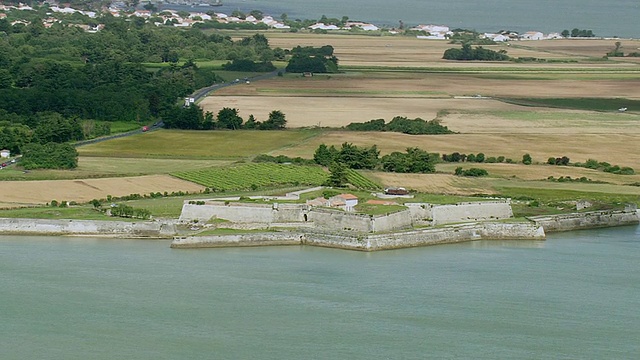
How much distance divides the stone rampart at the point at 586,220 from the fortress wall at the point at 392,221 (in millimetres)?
3396

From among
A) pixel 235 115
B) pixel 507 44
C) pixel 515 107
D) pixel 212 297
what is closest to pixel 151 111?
pixel 235 115

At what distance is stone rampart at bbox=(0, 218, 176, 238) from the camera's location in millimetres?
31516

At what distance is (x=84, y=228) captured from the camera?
3169 centimetres

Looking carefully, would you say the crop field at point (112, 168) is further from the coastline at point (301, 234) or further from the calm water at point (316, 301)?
the calm water at point (316, 301)

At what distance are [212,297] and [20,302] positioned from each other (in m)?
3.76

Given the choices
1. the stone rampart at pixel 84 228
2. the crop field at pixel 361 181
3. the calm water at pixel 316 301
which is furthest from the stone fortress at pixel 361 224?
the crop field at pixel 361 181

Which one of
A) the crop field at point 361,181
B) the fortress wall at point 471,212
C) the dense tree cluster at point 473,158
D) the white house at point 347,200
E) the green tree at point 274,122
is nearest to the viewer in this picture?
the white house at point 347,200

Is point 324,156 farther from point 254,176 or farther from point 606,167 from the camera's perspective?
point 606,167

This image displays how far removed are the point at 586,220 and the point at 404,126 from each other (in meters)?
18.1

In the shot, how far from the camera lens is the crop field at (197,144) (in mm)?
43969

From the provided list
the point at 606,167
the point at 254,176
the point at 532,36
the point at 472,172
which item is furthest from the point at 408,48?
the point at 254,176

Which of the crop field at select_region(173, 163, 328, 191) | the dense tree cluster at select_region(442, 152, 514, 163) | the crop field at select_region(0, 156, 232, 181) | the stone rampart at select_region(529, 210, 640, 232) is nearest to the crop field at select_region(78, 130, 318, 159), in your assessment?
the crop field at select_region(0, 156, 232, 181)

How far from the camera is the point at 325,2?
174500mm

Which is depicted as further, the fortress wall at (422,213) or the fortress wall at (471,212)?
the fortress wall at (471,212)
